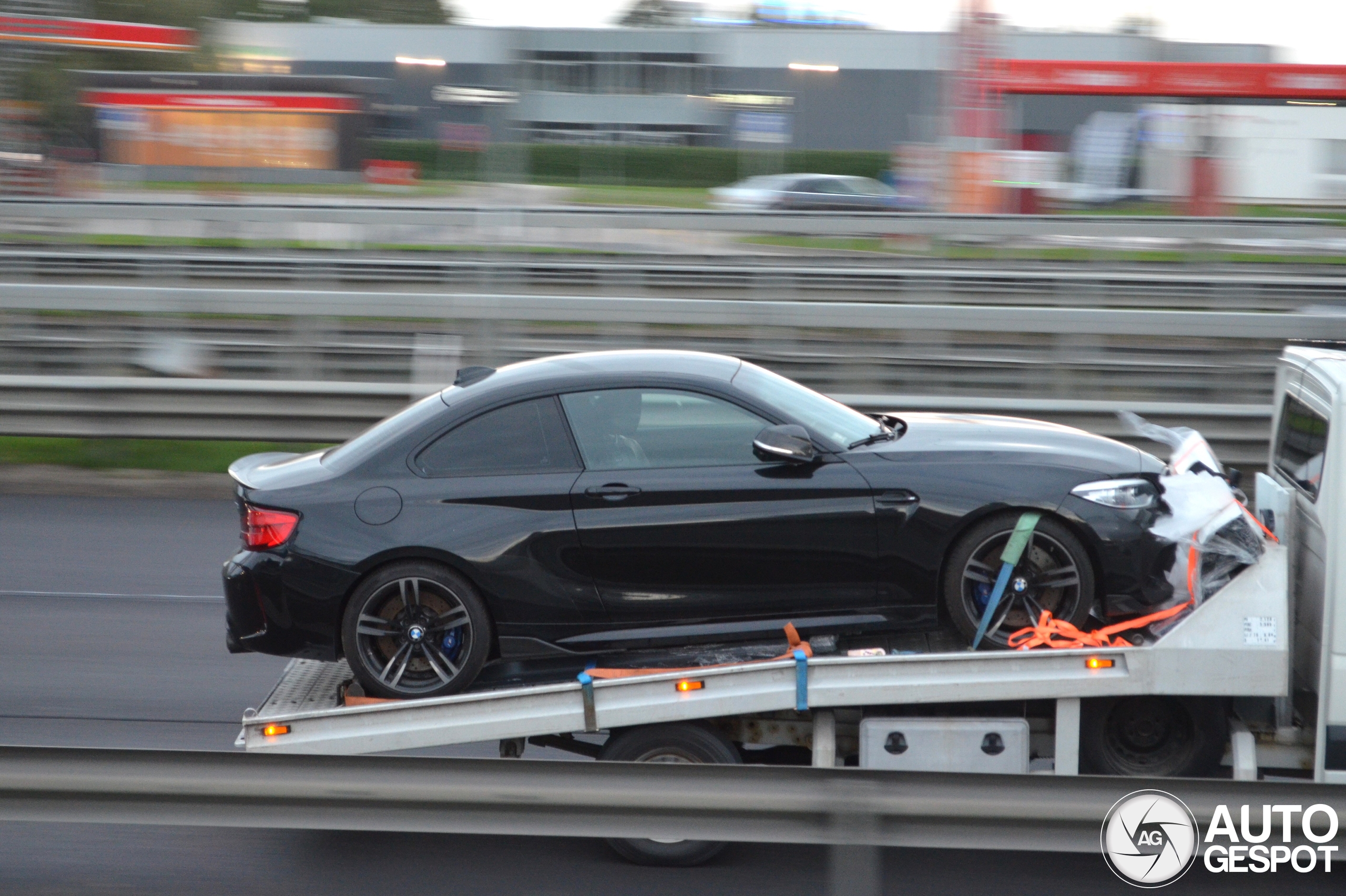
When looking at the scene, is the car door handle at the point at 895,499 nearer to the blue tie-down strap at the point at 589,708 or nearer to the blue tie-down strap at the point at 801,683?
the blue tie-down strap at the point at 801,683

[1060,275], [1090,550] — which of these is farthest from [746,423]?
[1060,275]

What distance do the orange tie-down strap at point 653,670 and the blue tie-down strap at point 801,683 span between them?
6cm

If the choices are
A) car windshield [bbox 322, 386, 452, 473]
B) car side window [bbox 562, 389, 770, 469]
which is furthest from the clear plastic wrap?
car windshield [bbox 322, 386, 452, 473]

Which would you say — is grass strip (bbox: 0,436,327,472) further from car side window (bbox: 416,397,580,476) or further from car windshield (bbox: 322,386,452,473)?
car side window (bbox: 416,397,580,476)

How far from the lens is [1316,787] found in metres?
3.13

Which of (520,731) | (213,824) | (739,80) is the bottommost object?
(520,731)

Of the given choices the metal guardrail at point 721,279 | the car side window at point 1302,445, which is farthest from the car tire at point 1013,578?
the metal guardrail at point 721,279

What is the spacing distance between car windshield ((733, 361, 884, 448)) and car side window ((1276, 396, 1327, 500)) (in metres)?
1.66

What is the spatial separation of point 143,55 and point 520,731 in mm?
60886

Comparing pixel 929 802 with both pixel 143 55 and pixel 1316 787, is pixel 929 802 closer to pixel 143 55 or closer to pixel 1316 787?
pixel 1316 787

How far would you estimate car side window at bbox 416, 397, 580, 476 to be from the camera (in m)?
5.26

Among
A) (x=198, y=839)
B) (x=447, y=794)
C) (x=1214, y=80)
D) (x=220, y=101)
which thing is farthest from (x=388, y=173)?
(x=447, y=794)

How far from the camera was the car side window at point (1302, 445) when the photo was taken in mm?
4898

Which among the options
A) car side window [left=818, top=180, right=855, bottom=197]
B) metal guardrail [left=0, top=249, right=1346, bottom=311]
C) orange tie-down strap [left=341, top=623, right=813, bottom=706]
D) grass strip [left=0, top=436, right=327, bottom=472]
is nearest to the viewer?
orange tie-down strap [left=341, top=623, right=813, bottom=706]
